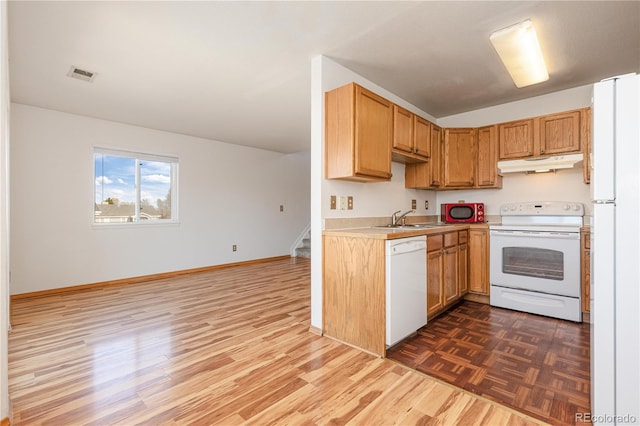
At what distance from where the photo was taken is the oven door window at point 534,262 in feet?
9.81

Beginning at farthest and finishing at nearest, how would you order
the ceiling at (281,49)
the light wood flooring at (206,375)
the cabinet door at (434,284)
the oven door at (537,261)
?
1. the oven door at (537,261)
2. the cabinet door at (434,284)
3. the ceiling at (281,49)
4. the light wood flooring at (206,375)

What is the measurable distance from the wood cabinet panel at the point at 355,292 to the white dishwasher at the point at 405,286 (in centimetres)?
6

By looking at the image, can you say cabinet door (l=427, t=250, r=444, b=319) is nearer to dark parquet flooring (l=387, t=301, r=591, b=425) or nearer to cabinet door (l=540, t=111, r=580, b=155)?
dark parquet flooring (l=387, t=301, r=591, b=425)

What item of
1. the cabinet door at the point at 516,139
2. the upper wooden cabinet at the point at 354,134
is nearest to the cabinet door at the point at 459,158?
the cabinet door at the point at 516,139

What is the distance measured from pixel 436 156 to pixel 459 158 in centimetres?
34

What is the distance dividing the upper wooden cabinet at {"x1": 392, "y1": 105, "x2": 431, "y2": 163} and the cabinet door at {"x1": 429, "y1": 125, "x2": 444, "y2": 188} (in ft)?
0.46

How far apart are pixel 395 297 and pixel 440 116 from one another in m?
3.24

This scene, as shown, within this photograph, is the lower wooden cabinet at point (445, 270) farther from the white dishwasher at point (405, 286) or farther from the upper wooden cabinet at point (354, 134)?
the upper wooden cabinet at point (354, 134)

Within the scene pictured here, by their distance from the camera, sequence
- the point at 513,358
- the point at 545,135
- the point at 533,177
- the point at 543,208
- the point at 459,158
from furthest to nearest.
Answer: the point at 459,158 < the point at 533,177 < the point at 543,208 < the point at 545,135 < the point at 513,358

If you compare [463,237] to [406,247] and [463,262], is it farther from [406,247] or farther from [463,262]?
[406,247]

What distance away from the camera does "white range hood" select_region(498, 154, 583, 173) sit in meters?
3.11

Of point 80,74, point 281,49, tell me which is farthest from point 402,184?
point 80,74

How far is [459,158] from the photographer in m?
3.90

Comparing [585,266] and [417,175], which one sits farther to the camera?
[417,175]
